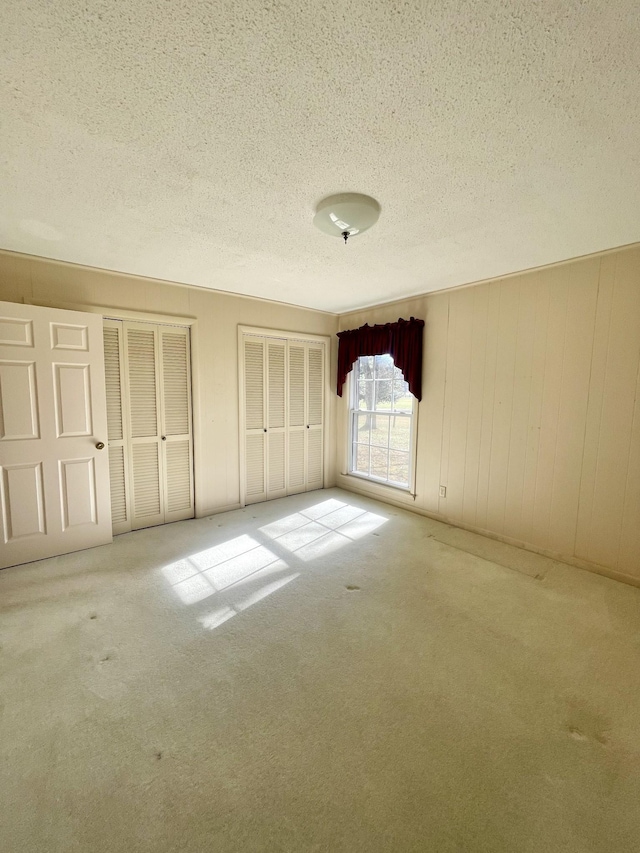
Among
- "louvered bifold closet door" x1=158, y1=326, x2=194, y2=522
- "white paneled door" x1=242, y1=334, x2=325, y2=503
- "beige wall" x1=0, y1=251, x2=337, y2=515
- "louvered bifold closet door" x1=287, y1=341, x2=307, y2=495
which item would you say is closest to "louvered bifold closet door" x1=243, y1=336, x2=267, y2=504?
"white paneled door" x1=242, y1=334, x2=325, y2=503

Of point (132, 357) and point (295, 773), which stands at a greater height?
point (132, 357)

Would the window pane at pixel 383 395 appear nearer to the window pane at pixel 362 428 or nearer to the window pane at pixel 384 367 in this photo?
the window pane at pixel 384 367

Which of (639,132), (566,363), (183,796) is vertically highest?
(639,132)

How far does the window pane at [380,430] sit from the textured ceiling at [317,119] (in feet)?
7.43

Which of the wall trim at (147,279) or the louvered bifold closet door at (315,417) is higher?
the wall trim at (147,279)

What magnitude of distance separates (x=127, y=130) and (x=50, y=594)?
2717 millimetres

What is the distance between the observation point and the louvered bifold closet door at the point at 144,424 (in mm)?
3320

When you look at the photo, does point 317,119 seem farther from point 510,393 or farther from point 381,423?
point 381,423

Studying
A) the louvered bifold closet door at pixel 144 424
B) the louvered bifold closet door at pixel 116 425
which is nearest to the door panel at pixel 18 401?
the louvered bifold closet door at pixel 116 425

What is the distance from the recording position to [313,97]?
1232 mm

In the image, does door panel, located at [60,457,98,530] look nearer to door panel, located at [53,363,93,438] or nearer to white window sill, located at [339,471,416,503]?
door panel, located at [53,363,93,438]

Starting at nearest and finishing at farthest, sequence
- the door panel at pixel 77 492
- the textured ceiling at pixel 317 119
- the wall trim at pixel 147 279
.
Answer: the textured ceiling at pixel 317 119 → the wall trim at pixel 147 279 → the door panel at pixel 77 492

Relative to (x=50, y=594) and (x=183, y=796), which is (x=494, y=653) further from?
(x=50, y=594)

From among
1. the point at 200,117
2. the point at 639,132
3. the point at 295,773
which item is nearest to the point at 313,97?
the point at 200,117
